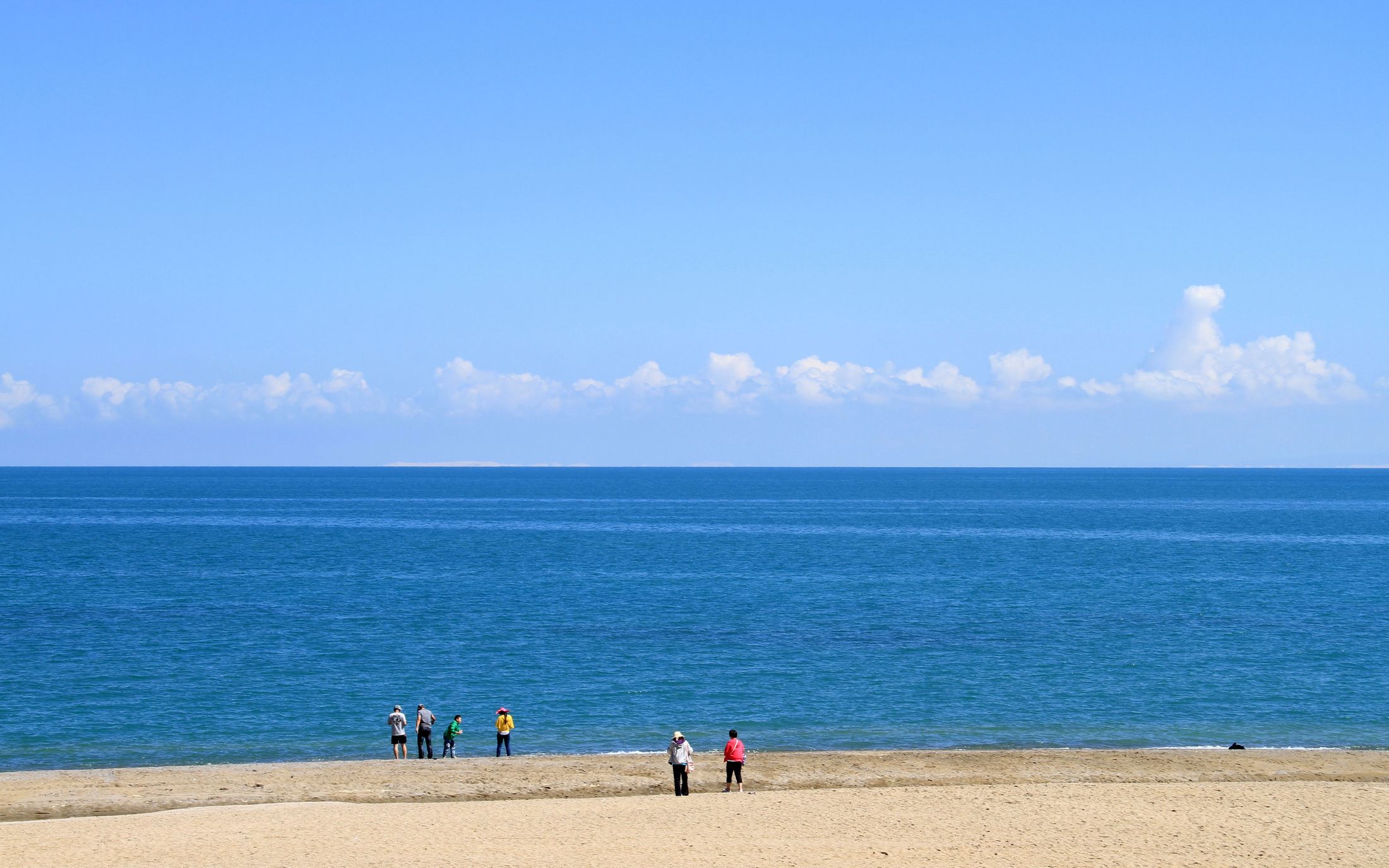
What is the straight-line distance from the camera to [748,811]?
2608 cm

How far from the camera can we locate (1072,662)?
48812 millimetres

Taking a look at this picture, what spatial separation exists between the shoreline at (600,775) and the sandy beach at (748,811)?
0.28 feet

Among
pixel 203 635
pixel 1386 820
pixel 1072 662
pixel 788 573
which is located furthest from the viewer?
pixel 788 573

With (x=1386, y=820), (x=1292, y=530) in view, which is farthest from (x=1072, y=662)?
(x=1292, y=530)

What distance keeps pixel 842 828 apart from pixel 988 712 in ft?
55.0

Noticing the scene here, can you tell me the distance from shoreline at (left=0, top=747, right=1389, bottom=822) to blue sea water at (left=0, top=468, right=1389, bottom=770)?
2645 millimetres

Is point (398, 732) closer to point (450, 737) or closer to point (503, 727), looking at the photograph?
point (450, 737)

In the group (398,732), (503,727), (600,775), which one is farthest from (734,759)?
(398,732)

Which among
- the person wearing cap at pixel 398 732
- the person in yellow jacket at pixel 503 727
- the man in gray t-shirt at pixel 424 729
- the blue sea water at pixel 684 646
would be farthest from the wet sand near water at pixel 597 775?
the blue sea water at pixel 684 646

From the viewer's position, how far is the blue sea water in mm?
37844

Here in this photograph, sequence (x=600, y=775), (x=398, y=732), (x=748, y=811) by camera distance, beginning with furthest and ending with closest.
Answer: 1. (x=398, y=732)
2. (x=600, y=775)
3. (x=748, y=811)

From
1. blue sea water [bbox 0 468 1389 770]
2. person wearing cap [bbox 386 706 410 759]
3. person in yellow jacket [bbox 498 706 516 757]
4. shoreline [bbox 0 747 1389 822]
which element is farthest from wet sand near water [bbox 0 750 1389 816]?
blue sea water [bbox 0 468 1389 770]

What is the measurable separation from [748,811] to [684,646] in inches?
1044

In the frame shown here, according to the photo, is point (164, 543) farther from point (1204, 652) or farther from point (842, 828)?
point (842, 828)
